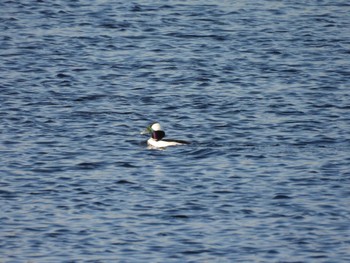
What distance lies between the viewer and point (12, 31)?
43.8 meters

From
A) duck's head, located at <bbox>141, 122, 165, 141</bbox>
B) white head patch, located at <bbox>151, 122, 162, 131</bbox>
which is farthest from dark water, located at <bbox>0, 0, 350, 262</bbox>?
white head patch, located at <bbox>151, 122, 162, 131</bbox>

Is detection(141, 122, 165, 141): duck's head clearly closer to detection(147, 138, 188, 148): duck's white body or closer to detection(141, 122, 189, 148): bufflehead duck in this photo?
detection(141, 122, 189, 148): bufflehead duck

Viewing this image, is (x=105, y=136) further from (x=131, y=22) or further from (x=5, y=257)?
(x=131, y=22)

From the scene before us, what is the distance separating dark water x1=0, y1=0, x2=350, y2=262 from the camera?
22656 mm

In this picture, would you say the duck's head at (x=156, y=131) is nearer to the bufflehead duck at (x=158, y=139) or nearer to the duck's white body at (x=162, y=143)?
the bufflehead duck at (x=158, y=139)

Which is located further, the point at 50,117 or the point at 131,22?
the point at 131,22

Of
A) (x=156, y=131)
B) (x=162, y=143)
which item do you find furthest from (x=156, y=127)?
(x=162, y=143)

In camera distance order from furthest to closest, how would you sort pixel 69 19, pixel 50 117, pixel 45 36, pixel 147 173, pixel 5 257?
pixel 69 19 → pixel 45 36 → pixel 50 117 → pixel 147 173 → pixel 5 257

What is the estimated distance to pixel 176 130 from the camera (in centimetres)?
3166

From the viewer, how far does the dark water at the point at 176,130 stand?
22.7 m

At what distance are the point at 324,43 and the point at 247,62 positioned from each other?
3.94 m

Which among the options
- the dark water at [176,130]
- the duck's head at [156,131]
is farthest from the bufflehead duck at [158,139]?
the dark water at [176,130]

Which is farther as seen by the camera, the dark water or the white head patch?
the white head patch

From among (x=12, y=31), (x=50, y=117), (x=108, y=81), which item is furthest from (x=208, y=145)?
(x=12, y=31)
